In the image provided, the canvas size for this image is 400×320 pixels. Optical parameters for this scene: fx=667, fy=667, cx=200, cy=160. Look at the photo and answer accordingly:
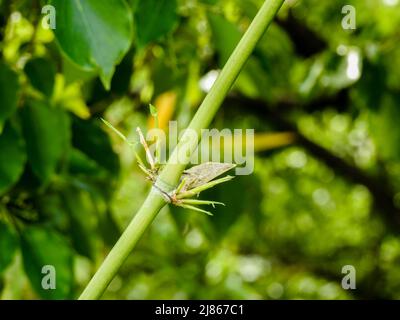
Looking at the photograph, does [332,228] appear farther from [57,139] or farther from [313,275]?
[57,139]

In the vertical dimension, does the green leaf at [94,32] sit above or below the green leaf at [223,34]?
below

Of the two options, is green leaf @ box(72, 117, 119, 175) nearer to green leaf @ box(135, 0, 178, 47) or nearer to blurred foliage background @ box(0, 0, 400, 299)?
blurred foliage background @ box(0, 0, 400, 299)

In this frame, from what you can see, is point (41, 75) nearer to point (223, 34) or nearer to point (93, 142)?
point (93, 142)

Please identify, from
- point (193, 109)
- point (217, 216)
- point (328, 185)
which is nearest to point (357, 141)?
point (328, 185)

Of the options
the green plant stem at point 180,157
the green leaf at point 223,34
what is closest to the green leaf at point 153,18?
the green leaf at point 223,34

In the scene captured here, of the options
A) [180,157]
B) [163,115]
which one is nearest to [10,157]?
[180,157]

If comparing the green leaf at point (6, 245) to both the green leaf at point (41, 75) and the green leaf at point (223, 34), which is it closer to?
the green leaf at point (41, 75)
